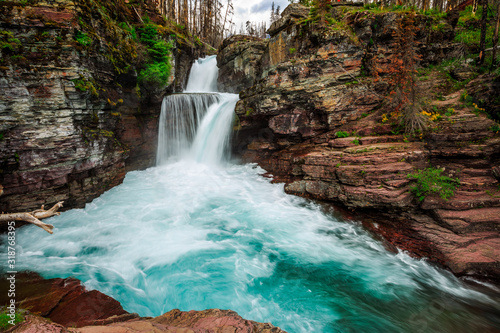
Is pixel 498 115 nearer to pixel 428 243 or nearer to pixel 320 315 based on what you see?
pixel 428 243

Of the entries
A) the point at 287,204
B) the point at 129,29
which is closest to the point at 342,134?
the point at 287,204

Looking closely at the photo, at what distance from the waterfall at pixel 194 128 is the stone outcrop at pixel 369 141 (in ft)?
4.64

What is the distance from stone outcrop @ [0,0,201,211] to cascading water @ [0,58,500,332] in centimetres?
140

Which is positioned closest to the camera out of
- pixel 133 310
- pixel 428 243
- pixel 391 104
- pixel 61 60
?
pixel 133 310

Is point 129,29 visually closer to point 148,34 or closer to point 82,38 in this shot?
point 148,34

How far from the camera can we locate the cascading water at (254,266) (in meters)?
4.46

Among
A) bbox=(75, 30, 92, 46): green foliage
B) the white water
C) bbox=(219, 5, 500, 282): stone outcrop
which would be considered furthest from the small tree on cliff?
the white water

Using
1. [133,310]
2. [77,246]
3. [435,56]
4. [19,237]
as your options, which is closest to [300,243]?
[133,310]

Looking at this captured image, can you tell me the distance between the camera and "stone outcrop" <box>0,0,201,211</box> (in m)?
6.48

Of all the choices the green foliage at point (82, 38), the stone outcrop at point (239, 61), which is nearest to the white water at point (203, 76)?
the stone outcrop at point (239, 61)

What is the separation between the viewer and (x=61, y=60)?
7102mm

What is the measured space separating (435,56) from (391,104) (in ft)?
15.2

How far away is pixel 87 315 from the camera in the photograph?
380 cm

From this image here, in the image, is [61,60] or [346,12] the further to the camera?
[346,12]
